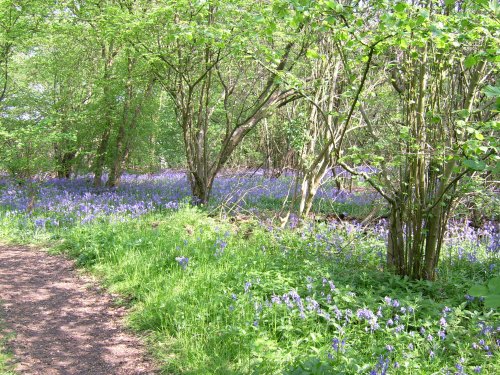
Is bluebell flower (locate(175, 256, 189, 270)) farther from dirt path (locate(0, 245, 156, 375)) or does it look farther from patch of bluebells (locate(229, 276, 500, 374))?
patch of bluebells (locate(229, 276, 500, 374))

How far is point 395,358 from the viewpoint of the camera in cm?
312

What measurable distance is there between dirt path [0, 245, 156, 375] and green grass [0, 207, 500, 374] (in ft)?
0.77

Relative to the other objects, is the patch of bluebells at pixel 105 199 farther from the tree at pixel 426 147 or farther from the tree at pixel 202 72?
the tree at pixel 426 147

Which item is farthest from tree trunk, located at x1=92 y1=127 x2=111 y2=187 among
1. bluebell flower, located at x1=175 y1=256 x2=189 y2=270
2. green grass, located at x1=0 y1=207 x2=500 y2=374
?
bluebell flower, located at x1=175 y1=256 x2=189 y2=270

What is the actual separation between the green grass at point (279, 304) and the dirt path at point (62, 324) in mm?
233

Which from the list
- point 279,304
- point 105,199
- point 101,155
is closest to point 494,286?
point 279,304

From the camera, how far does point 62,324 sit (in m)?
4.55

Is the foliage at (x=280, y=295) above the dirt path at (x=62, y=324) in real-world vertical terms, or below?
above

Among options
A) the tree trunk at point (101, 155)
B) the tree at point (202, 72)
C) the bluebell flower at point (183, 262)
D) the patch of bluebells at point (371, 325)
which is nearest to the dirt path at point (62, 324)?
the bluebell flower at point (183, 262)

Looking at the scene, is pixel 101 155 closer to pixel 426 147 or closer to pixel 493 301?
pixel 426 147

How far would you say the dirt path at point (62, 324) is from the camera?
378cm

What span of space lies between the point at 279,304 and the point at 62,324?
226cm

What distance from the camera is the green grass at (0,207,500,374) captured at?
3.28 metres

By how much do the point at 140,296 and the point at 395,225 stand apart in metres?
2.96
